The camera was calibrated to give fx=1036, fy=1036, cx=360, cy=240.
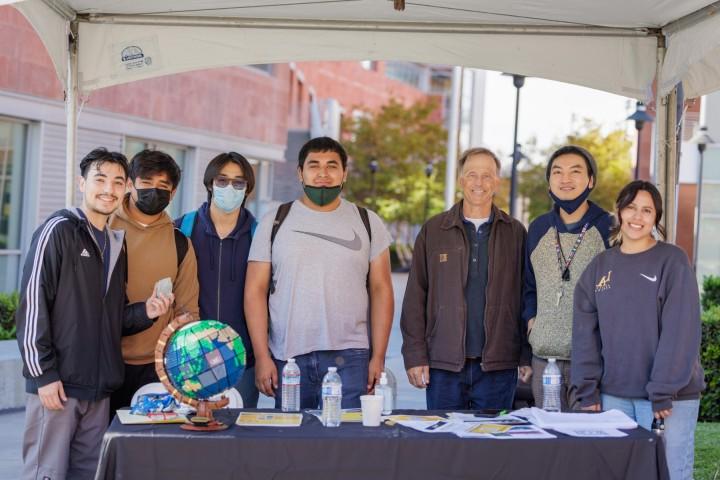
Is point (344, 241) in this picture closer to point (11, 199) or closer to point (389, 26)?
point (389, 26)

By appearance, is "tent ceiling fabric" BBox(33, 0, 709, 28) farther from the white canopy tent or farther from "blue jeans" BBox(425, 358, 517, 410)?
"blue jeans" BBox(425, 358, 517, 410)

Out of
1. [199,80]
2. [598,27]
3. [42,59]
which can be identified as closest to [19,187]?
[42,59]

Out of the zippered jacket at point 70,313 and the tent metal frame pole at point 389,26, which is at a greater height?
the tent metal frame pole at point 389,26

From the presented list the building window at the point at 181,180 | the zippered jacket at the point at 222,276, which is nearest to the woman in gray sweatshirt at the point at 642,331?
the zippered jacket at the point at 222,276

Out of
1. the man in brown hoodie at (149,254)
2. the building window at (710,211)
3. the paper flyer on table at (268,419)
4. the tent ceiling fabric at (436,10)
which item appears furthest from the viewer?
the building window at (710,211)

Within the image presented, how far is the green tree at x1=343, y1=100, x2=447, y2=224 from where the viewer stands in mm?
47750

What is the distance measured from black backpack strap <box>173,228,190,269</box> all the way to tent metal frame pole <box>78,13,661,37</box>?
181 cm

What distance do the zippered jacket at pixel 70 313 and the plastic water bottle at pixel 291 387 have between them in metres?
0.84

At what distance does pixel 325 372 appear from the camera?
19.3ft

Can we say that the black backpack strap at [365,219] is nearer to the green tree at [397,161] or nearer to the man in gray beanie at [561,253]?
the man in gray beanie at [561,253]

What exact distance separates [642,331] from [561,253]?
34.0 inches

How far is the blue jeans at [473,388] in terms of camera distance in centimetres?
614

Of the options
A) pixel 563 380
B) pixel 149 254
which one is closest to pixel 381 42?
pixel 149 254

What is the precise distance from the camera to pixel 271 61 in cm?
716
